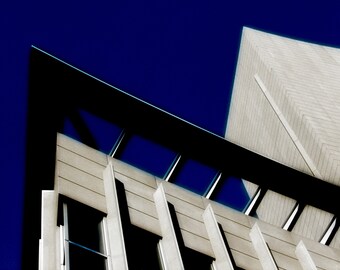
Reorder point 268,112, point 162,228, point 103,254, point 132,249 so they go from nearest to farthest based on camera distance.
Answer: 1. point 103,254
2. point 132,249
3. point 162,228
4. point 268,112

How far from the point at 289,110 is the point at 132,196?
21.9 meters

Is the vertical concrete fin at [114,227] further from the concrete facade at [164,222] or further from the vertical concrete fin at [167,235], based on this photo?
the vertical concrete fin at [167,235]

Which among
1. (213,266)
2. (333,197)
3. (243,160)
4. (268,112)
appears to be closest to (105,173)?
(213,266)

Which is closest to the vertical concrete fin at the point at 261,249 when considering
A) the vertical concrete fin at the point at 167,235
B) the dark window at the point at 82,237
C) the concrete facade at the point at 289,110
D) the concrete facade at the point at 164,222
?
the concrete facade at the point at 164,222

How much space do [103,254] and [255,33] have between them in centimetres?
3772

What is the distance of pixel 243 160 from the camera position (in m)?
18.7

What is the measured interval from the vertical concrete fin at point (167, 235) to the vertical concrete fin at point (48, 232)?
3237mm

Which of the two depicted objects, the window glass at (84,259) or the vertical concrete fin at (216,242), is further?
the vertical concrete fin at (216,242)

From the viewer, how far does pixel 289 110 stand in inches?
1332

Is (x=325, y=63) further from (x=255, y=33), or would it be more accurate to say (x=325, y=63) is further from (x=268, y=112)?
(x=268, y=112)

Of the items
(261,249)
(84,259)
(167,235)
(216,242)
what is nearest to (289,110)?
(261,249)

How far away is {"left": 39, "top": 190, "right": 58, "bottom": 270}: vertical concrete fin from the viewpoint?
1119cm

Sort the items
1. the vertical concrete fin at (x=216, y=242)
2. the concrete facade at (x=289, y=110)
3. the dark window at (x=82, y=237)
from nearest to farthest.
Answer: the dark window at (x=82, y=237)
the vertical concrete fin at (x=216, y=242)
the concrete facade at (x=289, y=110)

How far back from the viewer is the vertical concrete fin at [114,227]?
456 inches
